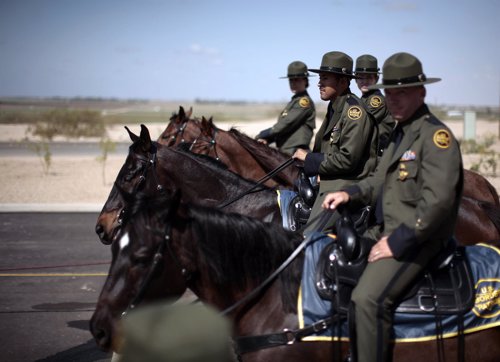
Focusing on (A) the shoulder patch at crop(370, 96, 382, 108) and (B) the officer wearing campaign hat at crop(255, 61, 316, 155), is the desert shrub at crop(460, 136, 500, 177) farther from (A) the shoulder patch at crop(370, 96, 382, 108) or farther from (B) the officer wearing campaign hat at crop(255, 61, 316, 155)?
(A) the shoulder patch at crop(370, 96, 382, 108)

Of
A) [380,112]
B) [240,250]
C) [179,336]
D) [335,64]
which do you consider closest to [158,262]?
[240,250]

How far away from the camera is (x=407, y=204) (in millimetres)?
3561

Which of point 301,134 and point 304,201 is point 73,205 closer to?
point 301,134

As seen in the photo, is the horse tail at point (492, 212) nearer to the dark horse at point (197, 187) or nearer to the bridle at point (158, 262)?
the dark horse at point (197, 187)

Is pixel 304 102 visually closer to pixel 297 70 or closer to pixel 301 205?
pixel 297 70

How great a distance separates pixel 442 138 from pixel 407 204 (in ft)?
1.44

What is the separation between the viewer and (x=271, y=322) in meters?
3.66

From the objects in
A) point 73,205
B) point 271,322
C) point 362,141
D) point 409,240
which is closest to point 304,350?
point 271,322

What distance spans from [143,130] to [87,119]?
4035 centimetres

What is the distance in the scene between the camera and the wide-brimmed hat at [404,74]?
3578 mm

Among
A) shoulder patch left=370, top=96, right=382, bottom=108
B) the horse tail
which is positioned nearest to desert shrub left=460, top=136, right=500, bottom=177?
shoulder patch left=370, top=96, right=382, bottom=108

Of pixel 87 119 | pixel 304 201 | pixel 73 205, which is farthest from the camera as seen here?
pixel 87 119

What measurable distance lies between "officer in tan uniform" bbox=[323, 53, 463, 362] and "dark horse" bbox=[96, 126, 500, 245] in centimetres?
274

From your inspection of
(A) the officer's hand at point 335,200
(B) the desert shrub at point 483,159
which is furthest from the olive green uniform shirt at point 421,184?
(B) the desert shrub at point 483,159
